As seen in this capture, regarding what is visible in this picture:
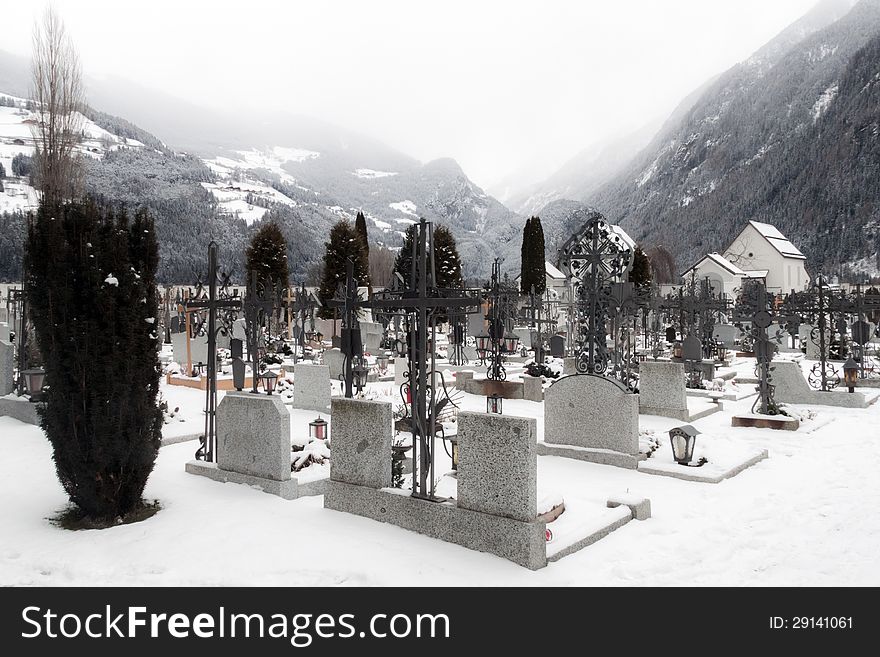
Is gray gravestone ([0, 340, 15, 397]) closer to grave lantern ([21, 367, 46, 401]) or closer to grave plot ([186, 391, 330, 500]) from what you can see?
grave lantern ([21, 367, 46, 401])

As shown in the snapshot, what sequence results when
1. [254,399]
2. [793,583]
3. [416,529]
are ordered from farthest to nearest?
1. [254,399]
2. [416,529]
3. [793,583]

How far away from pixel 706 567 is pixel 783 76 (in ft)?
547

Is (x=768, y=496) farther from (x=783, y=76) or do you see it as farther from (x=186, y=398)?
(x=783, y=76)

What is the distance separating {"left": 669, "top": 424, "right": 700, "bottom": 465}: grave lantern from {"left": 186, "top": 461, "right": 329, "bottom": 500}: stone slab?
4857 mm

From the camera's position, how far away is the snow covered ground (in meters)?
4.86

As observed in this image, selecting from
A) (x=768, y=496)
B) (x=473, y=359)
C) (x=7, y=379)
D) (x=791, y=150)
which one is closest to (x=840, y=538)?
(x=768, y=496)

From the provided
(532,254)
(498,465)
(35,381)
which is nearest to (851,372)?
(498,465)

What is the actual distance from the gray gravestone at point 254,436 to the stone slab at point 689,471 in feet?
15.9

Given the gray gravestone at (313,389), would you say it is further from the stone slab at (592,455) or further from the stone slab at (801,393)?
the stone slab at (801,393)

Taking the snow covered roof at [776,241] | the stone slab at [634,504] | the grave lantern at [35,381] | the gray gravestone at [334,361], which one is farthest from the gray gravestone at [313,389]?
the snow covered roof at [776,241]

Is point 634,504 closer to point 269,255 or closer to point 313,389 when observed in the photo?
point 313,389

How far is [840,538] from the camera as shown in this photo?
596cm

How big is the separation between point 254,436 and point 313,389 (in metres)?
5.93

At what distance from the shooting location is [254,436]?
23.3 ft
